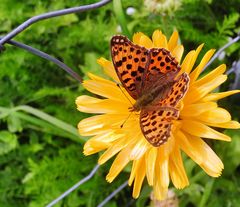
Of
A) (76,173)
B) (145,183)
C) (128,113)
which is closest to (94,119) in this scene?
(128,113)

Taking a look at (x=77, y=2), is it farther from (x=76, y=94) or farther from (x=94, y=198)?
(x=94, y=198)

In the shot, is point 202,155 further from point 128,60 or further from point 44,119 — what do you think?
point 44,119

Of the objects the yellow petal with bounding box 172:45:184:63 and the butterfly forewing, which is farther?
the yellow petal with bounding box 172:45:184:63

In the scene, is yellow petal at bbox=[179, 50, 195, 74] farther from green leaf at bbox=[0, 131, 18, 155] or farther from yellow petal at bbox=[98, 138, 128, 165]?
green leaf at bbox=[0, 131, 18, 155]

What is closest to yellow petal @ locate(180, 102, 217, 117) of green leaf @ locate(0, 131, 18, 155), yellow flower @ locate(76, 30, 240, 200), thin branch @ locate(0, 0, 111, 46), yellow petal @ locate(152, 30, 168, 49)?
yellow flower @ locate(76, 30, 240, 200)

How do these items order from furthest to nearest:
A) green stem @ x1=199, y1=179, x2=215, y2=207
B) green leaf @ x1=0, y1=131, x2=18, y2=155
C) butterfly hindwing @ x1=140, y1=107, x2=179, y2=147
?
green leaf @ x1=0, y1=131, x2=18, y2=155
green stem @ x1=199, y1=179, x2=215, y2=207
butterfly hindwing @ x1=140, y1=107, x2=179, y2=147

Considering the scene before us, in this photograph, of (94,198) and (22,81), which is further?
(22,81)

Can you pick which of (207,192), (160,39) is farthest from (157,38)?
(207,192)
